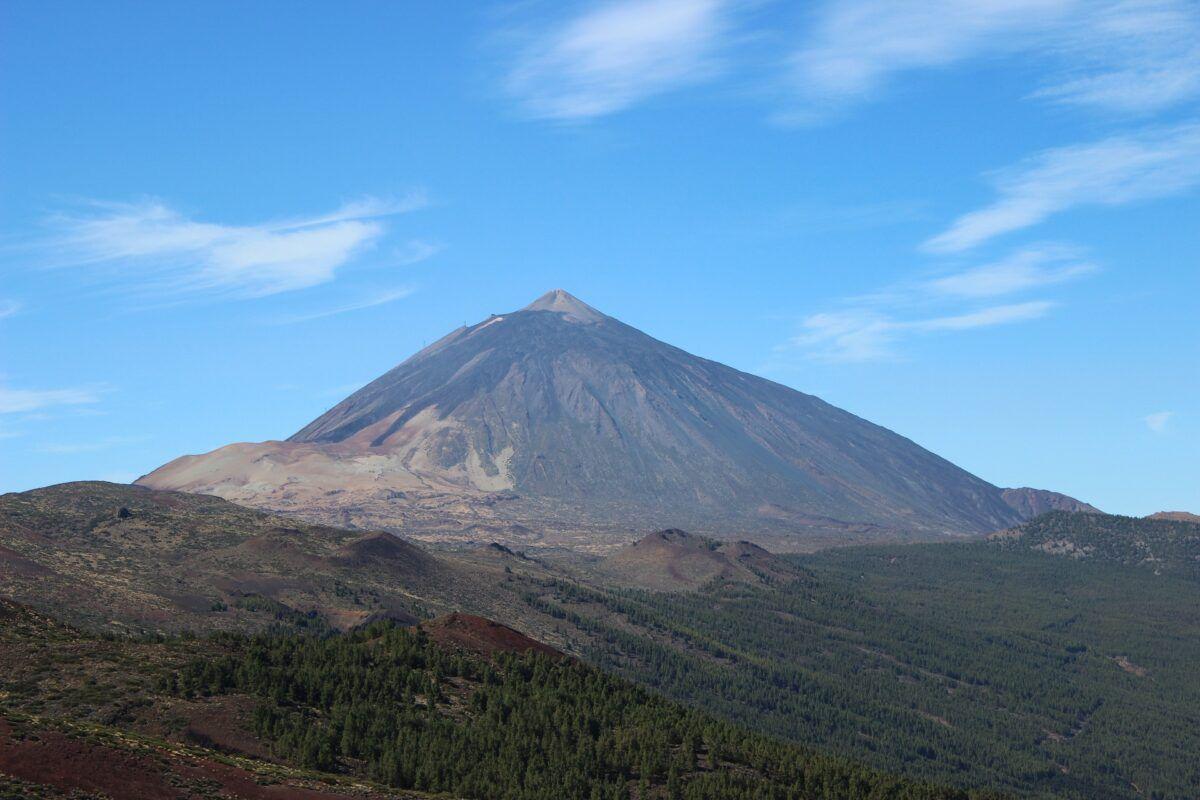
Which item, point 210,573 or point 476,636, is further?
point 210,573

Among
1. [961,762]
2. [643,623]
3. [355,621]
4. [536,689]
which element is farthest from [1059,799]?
[536,689]

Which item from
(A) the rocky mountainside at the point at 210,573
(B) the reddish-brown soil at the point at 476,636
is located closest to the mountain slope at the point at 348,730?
(B) the reddish-brown soil at the point at 476,636

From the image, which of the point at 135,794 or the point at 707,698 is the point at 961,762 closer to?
the point at 707,698

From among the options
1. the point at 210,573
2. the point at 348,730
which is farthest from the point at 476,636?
the point at 210,573

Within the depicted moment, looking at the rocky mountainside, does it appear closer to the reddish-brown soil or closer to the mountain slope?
the reddish-brown soil

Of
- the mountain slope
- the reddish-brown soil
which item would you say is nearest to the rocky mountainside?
the reddish-brown soil

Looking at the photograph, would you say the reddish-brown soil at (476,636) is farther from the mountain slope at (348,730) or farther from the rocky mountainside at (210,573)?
the rocky mountainside at (210,573)

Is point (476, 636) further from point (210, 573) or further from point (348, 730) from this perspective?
point (210, 573)

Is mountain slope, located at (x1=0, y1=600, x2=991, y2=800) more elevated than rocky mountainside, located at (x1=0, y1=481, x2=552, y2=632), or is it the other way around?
rocky mountainside, located at (x1=0, y1=481, x2=552, y2=632)

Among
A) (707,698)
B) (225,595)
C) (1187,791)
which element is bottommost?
(1187,791)
